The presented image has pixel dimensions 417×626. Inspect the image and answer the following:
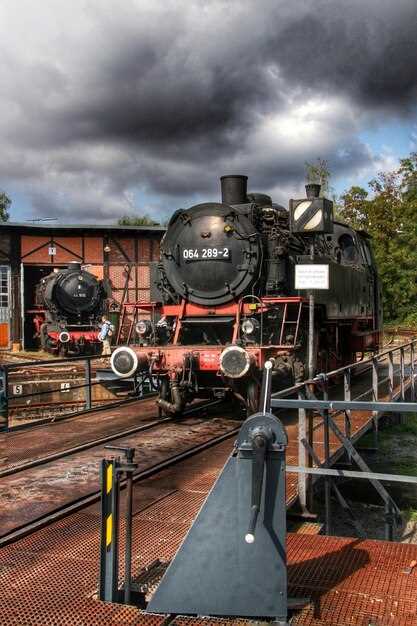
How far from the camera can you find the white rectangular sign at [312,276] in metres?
6.51

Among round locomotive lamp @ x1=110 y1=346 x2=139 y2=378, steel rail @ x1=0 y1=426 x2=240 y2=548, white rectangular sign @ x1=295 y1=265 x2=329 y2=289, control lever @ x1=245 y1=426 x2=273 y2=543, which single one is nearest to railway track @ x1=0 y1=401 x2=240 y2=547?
steel rail @ x1=0 y1=426 x2=240 y2=548

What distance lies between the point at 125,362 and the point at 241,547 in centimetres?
525

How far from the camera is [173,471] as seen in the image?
6.18m

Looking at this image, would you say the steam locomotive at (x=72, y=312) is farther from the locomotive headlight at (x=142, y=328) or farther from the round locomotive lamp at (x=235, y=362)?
the round locomotive lamp at (x=235, y=362)

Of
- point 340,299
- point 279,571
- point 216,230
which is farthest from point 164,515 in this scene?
point 340,299

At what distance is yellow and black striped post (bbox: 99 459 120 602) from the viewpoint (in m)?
3.38

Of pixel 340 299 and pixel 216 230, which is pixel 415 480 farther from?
pixel 340 299

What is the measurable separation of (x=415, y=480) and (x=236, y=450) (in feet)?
4.53

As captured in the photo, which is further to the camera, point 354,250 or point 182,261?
point 354,250

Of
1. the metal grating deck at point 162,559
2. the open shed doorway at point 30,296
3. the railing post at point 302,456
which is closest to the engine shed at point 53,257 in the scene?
the open shed doorway at point 30,296

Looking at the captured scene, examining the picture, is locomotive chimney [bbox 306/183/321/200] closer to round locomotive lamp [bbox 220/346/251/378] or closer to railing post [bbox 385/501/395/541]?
round locomotive lamp [bbox 220/346/251/378]

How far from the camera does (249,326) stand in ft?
27.5

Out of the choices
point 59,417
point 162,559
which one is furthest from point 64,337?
point 162,559

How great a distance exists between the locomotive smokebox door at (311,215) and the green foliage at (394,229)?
25.2 m
